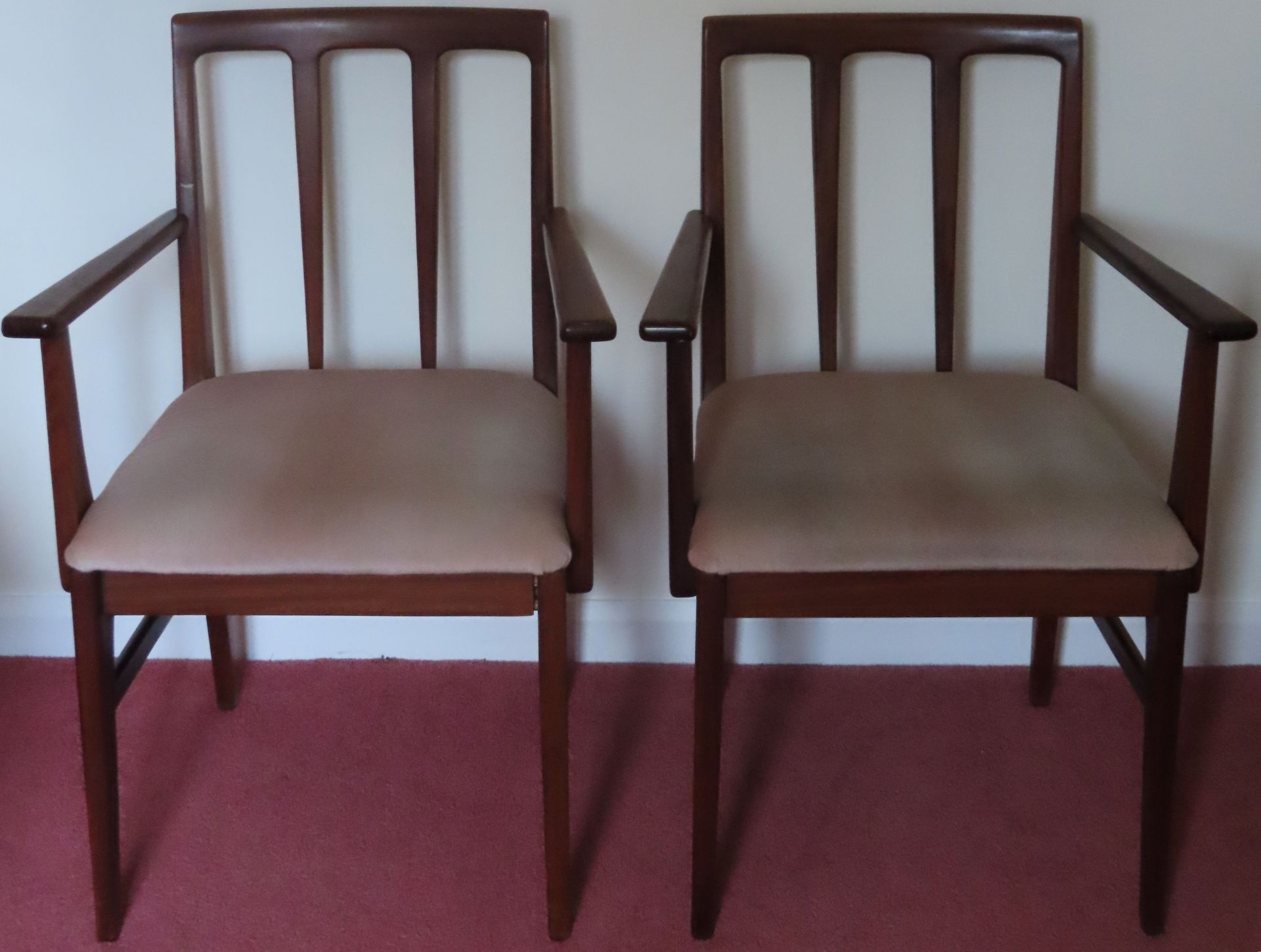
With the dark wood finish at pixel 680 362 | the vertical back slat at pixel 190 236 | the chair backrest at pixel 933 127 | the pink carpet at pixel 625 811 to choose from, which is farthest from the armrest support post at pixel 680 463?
the vertical back slat at pixel 190 236

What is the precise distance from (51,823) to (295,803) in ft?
0.94

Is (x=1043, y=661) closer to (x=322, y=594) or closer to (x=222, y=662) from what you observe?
(x=322, y=594)

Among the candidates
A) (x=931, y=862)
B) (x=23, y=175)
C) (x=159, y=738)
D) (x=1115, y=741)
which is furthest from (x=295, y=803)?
(x=1115, y=741)

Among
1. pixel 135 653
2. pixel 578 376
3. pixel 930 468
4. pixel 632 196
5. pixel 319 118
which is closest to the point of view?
pixel 578 376

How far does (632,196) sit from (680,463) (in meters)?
0.50

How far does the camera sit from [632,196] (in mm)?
1588

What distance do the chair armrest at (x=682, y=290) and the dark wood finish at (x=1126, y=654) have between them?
1.65 feet

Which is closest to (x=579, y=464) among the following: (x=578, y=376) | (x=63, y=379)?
(x=578, y=376)

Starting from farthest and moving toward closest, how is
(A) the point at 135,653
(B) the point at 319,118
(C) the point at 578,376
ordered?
(B) the point at 319,118 < (A) the point at 135,653 < (C) the point at 578,376

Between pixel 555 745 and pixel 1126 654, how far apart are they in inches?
24.4

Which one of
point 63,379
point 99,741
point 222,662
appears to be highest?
point 63,379

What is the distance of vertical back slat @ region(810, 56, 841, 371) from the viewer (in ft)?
Answer: 4.79

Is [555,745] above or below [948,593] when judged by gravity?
below

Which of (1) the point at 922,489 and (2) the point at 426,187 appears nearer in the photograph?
(1) the point at 922,489
